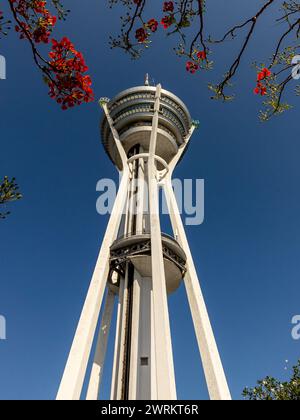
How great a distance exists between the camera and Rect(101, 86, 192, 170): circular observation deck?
36.8 meters

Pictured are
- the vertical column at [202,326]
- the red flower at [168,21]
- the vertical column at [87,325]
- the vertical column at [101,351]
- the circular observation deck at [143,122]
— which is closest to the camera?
the red flower at [168,21]

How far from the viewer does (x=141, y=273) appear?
96.1 ft

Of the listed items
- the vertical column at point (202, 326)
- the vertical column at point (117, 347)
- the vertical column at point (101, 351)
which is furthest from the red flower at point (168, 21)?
the vertical column at point (101, 351)

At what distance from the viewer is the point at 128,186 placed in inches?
1390

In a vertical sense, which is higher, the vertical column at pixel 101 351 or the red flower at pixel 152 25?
the vertical column at pixel 101 351

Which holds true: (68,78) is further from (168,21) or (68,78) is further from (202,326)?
(202,326)

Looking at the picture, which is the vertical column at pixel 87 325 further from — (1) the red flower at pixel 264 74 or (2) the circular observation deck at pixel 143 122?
(1) the red flower at pixel 264 74

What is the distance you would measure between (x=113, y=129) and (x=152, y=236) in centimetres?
1538

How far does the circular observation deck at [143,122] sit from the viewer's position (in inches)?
1451

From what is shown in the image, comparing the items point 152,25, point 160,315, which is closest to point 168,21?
point 152,25

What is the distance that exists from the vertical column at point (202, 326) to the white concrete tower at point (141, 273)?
61 mm

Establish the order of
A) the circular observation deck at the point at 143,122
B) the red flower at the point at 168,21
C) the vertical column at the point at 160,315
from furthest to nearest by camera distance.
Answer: the circular observation deck at the point at 143,122 < the vertical column at the point at 160,315 < the red flower at the point at 168,21
